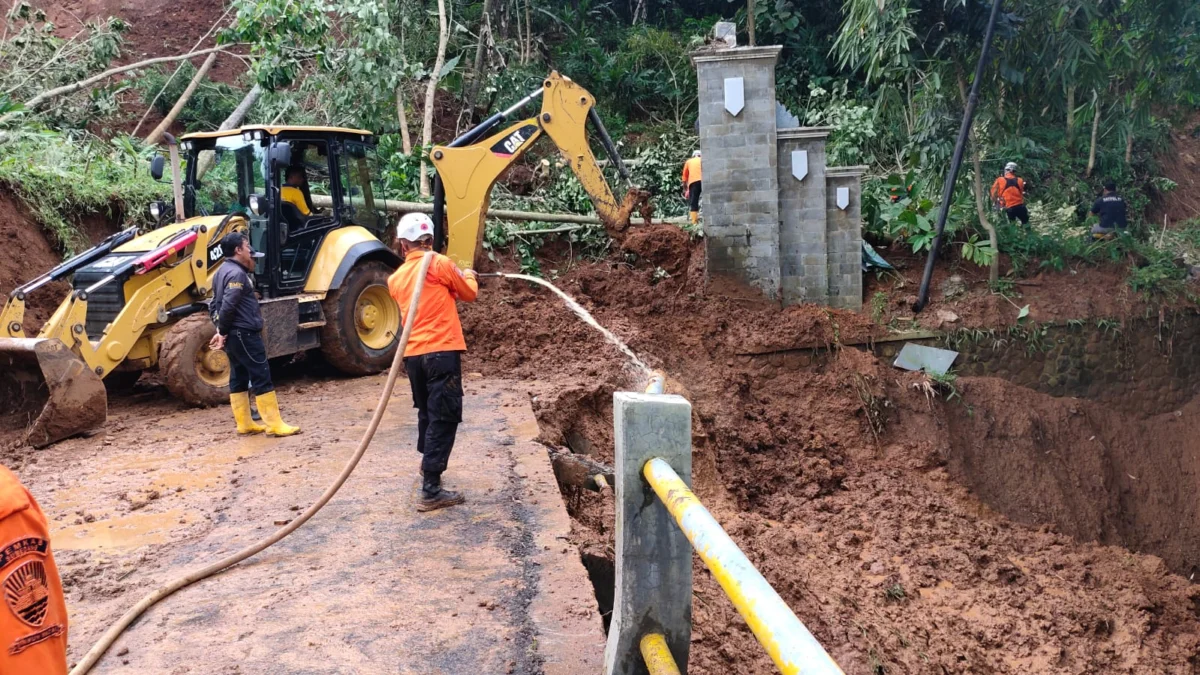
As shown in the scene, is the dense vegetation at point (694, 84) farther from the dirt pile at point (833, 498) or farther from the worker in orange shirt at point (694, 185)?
the dirt pile at point (833, 498)

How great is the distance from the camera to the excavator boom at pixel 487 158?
959 cm

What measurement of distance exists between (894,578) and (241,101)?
47.4 ft

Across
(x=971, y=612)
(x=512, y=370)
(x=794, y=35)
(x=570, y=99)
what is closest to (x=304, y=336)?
(x=512, y=370)

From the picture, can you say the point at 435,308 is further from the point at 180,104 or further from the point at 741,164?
the point at 180,104

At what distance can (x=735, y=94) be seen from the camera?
11.2 meters

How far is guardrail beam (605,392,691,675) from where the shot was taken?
287 cm

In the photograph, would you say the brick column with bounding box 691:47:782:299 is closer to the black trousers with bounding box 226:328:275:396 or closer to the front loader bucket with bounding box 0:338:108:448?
the black trousers with bounding box 226:328:275:396

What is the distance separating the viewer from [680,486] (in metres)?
2.62

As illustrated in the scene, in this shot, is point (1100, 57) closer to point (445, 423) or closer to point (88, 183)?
point (445, 423)

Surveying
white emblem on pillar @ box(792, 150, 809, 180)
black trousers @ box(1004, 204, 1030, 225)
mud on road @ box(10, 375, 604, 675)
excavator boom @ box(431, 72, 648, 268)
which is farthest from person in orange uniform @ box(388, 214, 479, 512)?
black trousers @ box(1004, 204, 1030, 225)

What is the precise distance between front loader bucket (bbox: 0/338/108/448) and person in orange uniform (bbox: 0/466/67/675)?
20.4ft

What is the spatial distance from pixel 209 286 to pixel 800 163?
680cm

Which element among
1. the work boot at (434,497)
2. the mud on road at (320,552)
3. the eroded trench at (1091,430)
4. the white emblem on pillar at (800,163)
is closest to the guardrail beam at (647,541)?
the mud on road at (320,552)

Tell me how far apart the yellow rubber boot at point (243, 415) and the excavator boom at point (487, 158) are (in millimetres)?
2834
